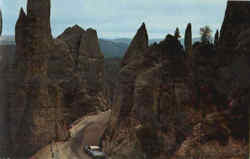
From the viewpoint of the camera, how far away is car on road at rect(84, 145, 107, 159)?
26250 millimetres

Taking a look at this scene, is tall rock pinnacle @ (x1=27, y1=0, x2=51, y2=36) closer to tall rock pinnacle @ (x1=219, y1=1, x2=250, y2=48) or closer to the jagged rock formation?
the jagged rock formation

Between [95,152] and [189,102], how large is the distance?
32.8ft

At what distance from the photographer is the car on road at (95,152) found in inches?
1033

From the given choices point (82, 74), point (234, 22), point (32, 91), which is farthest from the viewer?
point (82, 74)

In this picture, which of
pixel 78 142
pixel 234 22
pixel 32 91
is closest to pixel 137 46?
pixel 32 91

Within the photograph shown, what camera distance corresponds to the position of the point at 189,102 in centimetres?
1945

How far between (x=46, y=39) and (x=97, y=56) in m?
15.8

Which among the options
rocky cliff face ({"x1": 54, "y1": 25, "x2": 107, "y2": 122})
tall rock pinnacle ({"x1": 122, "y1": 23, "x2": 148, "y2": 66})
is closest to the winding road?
rocky cliff face ({"x1": 54, "y1": 25, "x2": 107, "y2": 122})

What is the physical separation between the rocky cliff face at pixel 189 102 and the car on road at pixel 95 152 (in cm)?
74

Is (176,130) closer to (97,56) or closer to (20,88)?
(20,88)

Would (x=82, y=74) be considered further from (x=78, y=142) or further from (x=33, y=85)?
(x=33, y=85)

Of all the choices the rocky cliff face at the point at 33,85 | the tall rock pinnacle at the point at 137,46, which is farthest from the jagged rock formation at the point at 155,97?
the rocky cliff face at the point at 33,85

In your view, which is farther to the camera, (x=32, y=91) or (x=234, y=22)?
(x=32, y=91)

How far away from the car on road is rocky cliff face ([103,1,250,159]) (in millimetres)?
741
